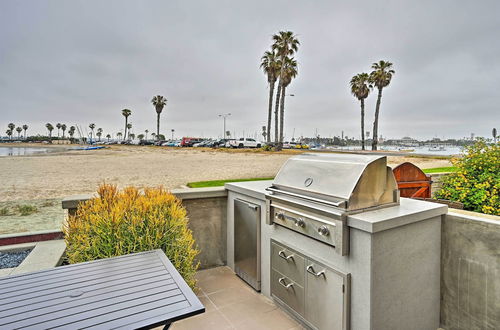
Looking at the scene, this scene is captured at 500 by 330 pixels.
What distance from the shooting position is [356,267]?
6.39 feet

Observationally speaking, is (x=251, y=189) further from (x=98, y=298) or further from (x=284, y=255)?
(x=98, y=298)

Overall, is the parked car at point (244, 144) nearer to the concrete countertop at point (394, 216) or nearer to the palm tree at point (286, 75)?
the palm tree at point (286, 75)

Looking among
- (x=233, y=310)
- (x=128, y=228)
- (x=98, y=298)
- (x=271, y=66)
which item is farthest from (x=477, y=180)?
(x=271, y=66)

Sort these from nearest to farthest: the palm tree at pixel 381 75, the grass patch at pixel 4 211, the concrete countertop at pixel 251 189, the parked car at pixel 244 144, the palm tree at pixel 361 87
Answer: the concrete countertop at pixel 251 189 < the grass patch at pixel 4 211 < the palm tree at pixel 381 75 < the palm tree at pixel 361 87 < the parked car at pixel 244 144

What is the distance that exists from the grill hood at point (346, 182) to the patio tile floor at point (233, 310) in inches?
46.3

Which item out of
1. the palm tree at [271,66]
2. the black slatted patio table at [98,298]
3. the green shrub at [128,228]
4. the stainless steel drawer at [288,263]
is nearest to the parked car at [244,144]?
the palm tree at [271,66]

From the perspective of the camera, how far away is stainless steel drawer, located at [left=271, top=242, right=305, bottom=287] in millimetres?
2395

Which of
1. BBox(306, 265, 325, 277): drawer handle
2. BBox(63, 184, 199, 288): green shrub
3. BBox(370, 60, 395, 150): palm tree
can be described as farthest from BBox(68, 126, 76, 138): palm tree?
BBox(306, 265, 325, 277): drawer handle

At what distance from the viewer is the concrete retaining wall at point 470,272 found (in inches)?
81.4

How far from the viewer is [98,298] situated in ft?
4.57

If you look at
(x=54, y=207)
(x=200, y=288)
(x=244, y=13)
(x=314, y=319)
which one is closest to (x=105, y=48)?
(x=244, y=13)

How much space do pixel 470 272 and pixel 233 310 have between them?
2.05 meters

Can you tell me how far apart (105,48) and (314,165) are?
62.5 ft

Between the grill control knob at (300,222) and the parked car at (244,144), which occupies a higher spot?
the parked car at (244,144)
